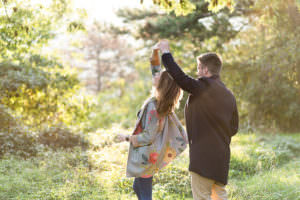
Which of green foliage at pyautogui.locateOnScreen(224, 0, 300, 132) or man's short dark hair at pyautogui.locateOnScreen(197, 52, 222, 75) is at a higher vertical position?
man's short dark hair at pyautogui.locateOnScreen(197, 52, 222, 75)

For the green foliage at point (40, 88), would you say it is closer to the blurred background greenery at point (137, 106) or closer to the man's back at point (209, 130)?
the blurred background greenery at point (137, 106)

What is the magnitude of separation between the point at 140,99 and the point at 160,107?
55.3 ft

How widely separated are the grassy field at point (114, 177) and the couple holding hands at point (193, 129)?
1.53m

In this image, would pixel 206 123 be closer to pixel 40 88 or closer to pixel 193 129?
pixel 193 129

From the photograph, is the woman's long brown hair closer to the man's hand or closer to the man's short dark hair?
the man's hand

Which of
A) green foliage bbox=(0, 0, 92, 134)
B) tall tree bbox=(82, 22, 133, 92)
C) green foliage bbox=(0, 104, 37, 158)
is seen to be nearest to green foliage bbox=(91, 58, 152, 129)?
tall tree bbox=(82, 22, 133, 92)

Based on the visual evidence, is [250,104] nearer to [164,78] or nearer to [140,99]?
[164,78]

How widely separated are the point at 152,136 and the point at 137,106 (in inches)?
198

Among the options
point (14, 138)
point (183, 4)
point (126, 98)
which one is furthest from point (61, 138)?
point (126, 98)

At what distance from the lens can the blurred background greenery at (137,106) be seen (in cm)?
462

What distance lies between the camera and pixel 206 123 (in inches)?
99.5

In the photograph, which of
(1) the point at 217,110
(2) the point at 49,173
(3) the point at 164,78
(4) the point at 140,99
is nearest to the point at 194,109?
(1) the point at 217,110

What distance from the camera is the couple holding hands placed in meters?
2.51

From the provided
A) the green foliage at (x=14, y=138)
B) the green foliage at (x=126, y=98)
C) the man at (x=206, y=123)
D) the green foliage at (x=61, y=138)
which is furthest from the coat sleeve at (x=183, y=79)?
the green foliage at (x=126, y=98)
